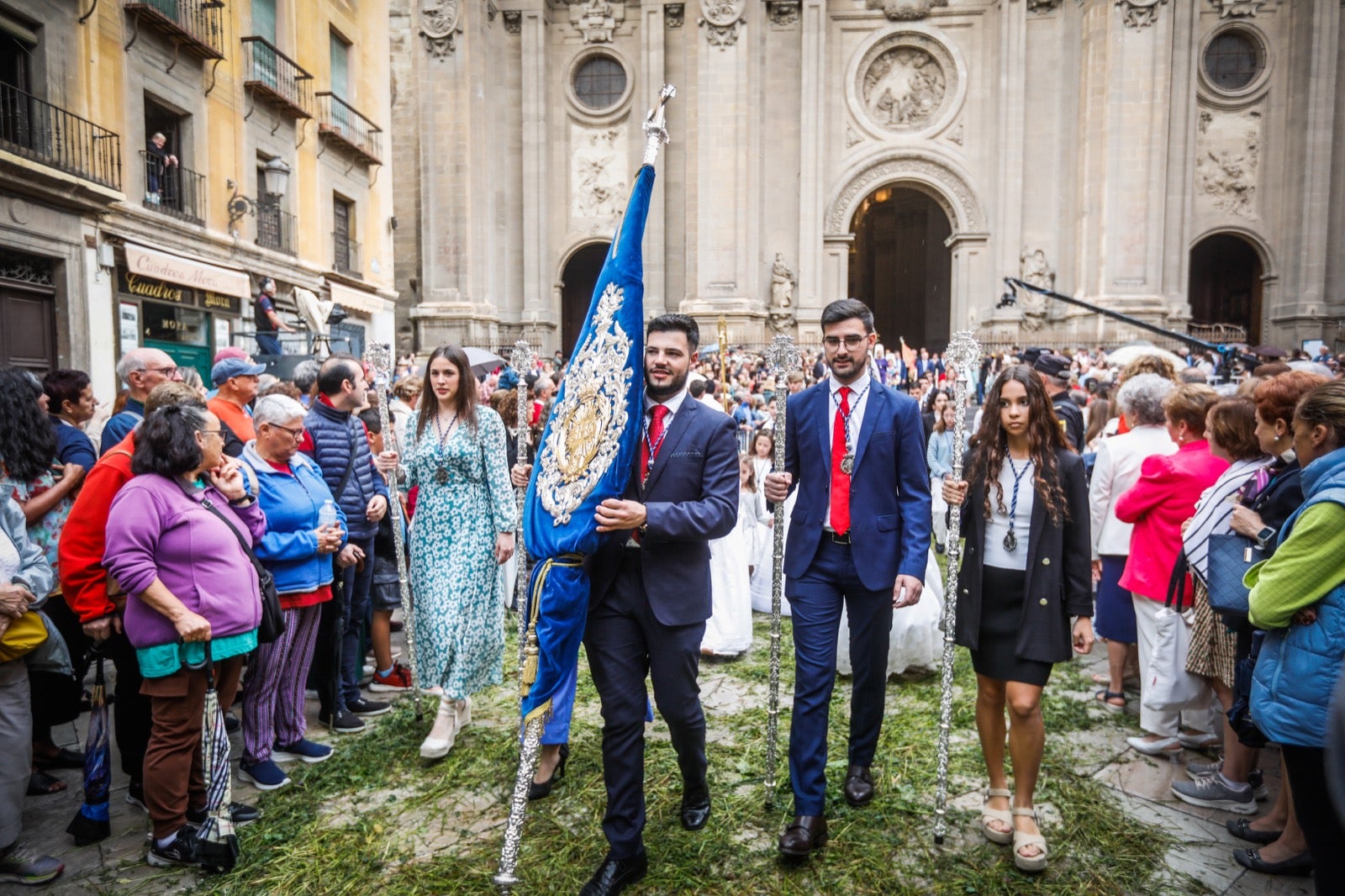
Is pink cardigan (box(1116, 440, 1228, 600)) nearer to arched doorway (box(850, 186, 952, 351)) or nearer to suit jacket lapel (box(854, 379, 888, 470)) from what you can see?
suit jacket lapel (box(854, 379, 888, 470))

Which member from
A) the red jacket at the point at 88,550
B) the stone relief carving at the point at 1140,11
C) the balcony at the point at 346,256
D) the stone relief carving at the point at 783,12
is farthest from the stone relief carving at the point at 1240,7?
the red jacket at the point at 88,550

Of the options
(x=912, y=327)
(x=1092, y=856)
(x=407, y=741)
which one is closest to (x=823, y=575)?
(x=1092, y=856)

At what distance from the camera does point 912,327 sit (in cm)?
3434

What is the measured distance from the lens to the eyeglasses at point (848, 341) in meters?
3.95

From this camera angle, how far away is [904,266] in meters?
34.5

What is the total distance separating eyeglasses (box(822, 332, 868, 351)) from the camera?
13.0 feet

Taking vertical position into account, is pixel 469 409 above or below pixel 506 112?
below

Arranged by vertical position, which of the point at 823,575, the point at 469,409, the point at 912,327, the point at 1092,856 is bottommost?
the point at 1092,856

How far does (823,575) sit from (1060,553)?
1.08 metres

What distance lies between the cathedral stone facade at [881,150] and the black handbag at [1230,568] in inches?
805

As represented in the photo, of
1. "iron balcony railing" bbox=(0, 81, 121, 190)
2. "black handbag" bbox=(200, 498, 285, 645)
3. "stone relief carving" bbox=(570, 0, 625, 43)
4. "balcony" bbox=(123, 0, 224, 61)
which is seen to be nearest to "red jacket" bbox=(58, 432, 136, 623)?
"black handbag" bbox=(200, 498, 285, 645)

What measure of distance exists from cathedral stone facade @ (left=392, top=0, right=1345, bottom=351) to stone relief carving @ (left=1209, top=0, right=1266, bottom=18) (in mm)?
86

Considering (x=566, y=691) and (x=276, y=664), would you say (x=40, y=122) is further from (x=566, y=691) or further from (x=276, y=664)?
(x=566, y=691)

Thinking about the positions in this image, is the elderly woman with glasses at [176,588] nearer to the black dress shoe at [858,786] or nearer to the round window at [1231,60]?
the black dress shoe at [858,786]
